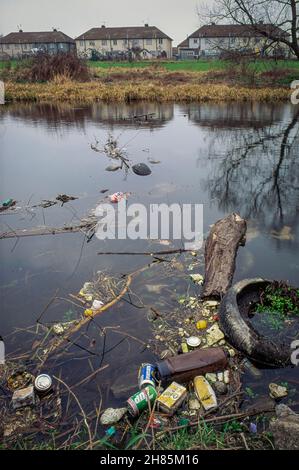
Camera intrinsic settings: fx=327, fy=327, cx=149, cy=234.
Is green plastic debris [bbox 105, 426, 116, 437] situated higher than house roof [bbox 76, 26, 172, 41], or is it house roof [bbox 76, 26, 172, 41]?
house roof [bbox 76, 26, 172, 41]

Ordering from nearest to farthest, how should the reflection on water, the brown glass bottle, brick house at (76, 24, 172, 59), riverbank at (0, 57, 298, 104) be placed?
1. the brown glass bottle
2. the reflection on water
3. riverbank at (0, 57, 298, 104)
4. brick house at (76, 24, 172, 59)

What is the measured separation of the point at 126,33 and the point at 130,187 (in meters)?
68.3

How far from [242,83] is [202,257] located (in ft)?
74.0

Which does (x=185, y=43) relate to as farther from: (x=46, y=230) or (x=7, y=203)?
(x=46, y=230)

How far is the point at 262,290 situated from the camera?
12.2 ft

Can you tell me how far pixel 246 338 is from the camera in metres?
3.01

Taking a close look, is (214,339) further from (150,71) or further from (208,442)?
(150,71)

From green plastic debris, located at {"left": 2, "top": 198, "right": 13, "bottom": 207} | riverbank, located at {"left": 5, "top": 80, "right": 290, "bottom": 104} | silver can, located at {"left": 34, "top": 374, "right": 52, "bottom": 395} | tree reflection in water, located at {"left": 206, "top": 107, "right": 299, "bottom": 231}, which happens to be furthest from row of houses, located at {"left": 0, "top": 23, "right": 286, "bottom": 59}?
silver can, located at {"left": 34, "top": 374, "right": 52, "bottom": 395}

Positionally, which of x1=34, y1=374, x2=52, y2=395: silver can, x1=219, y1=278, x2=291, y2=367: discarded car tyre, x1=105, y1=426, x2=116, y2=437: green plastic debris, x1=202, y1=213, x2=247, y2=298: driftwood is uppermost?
x1=202, y1=213, x2=247, y2=298: driftwood

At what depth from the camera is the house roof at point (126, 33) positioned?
62594 mm

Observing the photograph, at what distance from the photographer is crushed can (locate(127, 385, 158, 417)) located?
97.3 inches

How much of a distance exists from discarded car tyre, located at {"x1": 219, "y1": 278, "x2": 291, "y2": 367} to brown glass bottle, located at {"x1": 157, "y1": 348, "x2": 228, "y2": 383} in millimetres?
213

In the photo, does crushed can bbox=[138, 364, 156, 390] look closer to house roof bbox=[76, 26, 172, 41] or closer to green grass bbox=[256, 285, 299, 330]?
green grass bbox=[256, 285, 299, 330]
